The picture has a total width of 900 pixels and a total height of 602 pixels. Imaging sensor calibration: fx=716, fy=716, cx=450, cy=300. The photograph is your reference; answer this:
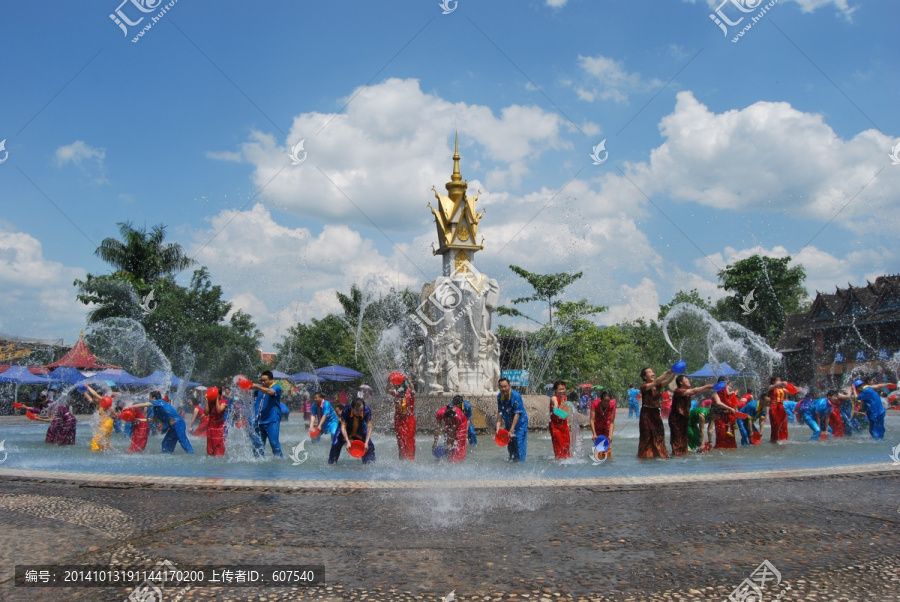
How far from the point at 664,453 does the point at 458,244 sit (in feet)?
39.7

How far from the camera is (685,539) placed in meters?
5.82

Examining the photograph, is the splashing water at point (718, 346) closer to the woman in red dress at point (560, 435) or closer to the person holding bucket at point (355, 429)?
the woman in red dress at point (560, 435)

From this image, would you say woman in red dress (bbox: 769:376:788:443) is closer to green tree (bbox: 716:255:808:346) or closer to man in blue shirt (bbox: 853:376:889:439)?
man in blue shirt (bbox: 853:376:889:439)

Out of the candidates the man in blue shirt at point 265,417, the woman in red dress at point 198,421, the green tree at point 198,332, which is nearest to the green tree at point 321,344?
the green tree at point 198,332

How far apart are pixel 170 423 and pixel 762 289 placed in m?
47.8

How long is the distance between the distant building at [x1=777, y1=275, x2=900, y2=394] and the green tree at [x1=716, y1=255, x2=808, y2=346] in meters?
1.94

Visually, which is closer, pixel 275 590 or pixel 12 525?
pixel 275 590

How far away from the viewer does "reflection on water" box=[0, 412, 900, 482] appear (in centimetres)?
1020

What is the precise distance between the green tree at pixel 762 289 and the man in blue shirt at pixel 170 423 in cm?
4500

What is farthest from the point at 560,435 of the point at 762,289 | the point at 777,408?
the point at 762,289

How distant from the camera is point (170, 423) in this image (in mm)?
13406

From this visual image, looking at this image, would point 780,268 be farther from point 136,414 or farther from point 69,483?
point 69,483

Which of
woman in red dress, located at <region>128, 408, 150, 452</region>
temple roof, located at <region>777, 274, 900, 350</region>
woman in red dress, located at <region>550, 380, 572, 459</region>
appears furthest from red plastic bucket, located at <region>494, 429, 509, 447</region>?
temple roof, located at <region>777, 274, 900, 350</region>

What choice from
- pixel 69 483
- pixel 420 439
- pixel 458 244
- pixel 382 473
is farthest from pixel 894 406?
pixel 69 483
